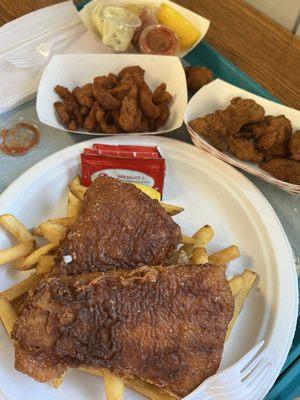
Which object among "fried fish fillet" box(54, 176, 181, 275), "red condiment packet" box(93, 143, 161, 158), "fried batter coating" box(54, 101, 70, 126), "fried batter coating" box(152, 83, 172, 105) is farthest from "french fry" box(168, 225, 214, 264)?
"fried batter coating" box(54, 101, 70, 126)

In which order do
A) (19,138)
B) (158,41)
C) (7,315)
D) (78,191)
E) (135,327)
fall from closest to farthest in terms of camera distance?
(135,327)
(7,315)
(78,191)
(19,138)
(158,41)

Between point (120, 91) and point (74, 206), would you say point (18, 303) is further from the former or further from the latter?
point (120, 91)

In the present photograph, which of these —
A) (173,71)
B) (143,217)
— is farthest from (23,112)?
(143,217)

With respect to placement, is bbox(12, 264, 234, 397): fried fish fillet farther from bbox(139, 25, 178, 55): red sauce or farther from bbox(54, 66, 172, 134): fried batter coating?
bbox(139, 25, 178, 55): red sauce

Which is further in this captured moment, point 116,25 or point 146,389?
point 116,25

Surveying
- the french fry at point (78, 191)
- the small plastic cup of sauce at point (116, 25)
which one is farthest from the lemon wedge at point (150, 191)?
the small plastic cup of sauce at point (116, 25)

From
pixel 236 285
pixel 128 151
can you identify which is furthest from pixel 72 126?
pixel 236 285

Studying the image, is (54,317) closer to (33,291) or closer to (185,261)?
(33,291)

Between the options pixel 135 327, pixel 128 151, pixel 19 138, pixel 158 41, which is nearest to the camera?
pixel 135 327
